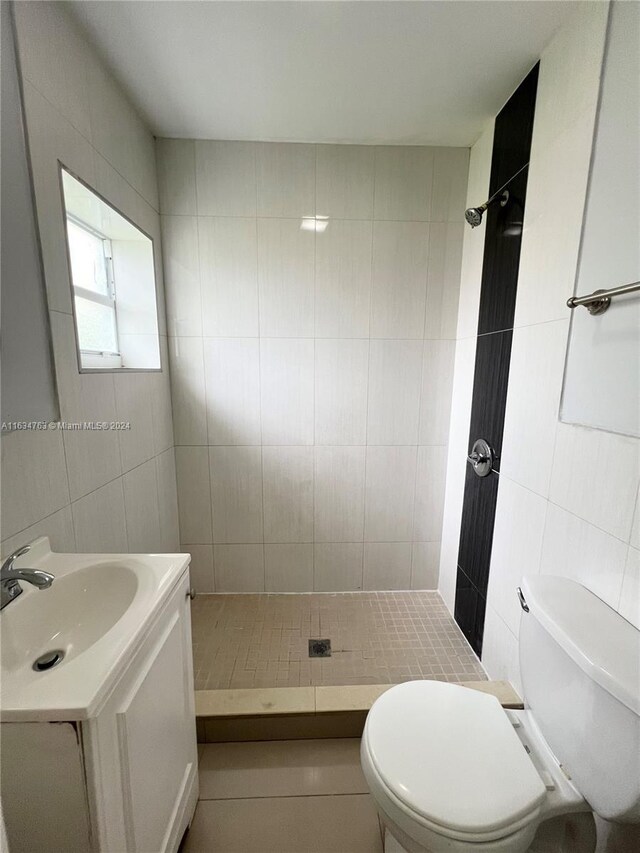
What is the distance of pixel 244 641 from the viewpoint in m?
1.69

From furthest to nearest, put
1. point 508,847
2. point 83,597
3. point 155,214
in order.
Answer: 1. point 155,214
2. point 83,597
3. point 508,847

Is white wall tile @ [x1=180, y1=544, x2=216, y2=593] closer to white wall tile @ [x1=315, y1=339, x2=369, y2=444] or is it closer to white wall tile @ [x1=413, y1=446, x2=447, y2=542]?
white wall tile @ [x1=315, y1=339, x2=369, y2=444]

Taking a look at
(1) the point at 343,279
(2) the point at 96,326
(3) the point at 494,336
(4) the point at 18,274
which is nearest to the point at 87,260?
(2) the point at 96,326

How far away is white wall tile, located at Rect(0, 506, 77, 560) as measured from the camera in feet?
2.81

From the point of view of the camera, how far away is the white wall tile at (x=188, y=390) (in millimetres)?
1792

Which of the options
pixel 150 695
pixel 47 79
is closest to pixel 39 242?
pixel 47 79

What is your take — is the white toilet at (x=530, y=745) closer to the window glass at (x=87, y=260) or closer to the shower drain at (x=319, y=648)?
the shower drain at (x=319, y=648)

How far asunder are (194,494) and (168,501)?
0.15 metres

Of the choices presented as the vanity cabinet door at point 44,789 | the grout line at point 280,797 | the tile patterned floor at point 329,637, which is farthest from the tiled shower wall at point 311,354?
the vanity cabinet door at point 44,789

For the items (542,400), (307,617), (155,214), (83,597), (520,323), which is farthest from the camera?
(307,617)

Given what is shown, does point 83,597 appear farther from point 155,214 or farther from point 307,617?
point 155,214

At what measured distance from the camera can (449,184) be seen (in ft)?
5.61

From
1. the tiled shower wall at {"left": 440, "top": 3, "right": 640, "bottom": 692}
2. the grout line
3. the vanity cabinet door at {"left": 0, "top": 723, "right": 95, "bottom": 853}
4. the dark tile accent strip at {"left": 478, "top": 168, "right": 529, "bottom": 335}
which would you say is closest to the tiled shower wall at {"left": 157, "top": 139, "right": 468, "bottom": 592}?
the dark tile accent strip at {"left": 478, "top": 168, "right": 529, "bottom": 335}

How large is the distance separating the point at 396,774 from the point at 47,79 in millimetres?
1970
